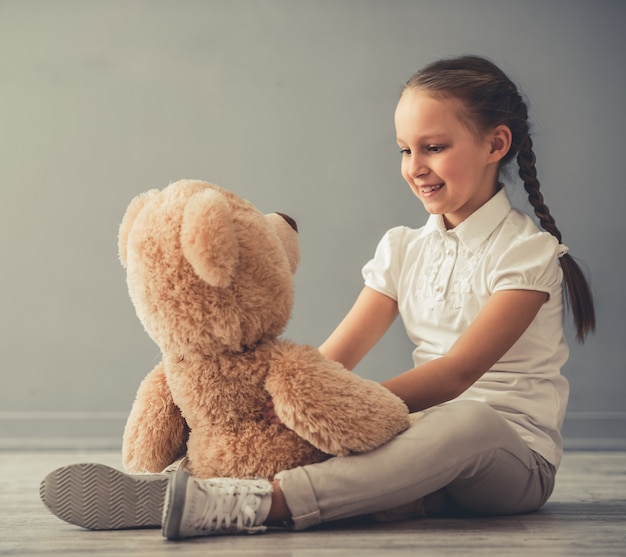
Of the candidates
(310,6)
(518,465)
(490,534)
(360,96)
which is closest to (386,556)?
(490,534)

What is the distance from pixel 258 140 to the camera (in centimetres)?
204

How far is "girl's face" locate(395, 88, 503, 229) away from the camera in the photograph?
1.16m

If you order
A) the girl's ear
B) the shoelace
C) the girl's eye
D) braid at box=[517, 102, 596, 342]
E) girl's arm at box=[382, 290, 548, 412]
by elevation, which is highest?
the girl's ear

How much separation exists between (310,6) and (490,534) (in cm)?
148

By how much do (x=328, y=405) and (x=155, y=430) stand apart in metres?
0.25

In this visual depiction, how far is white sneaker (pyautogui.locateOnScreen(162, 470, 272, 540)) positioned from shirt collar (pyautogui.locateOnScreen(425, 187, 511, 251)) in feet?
1.65

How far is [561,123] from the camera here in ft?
6.68

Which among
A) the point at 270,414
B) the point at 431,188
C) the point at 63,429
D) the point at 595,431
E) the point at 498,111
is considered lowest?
the point at 63,429

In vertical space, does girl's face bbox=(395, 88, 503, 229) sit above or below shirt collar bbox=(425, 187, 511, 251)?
above

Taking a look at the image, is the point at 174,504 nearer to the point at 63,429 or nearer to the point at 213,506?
the point at 213,506

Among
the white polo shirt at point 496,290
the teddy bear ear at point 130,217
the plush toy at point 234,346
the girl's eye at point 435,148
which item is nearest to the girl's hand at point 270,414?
the plush toy at point 234,346

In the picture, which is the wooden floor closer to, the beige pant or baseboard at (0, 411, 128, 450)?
the beige pant

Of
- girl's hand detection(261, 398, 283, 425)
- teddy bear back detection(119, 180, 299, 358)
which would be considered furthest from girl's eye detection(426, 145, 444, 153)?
girl's hand detection(261, 398, 283, 425)

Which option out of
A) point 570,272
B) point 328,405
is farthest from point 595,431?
point 328,405
